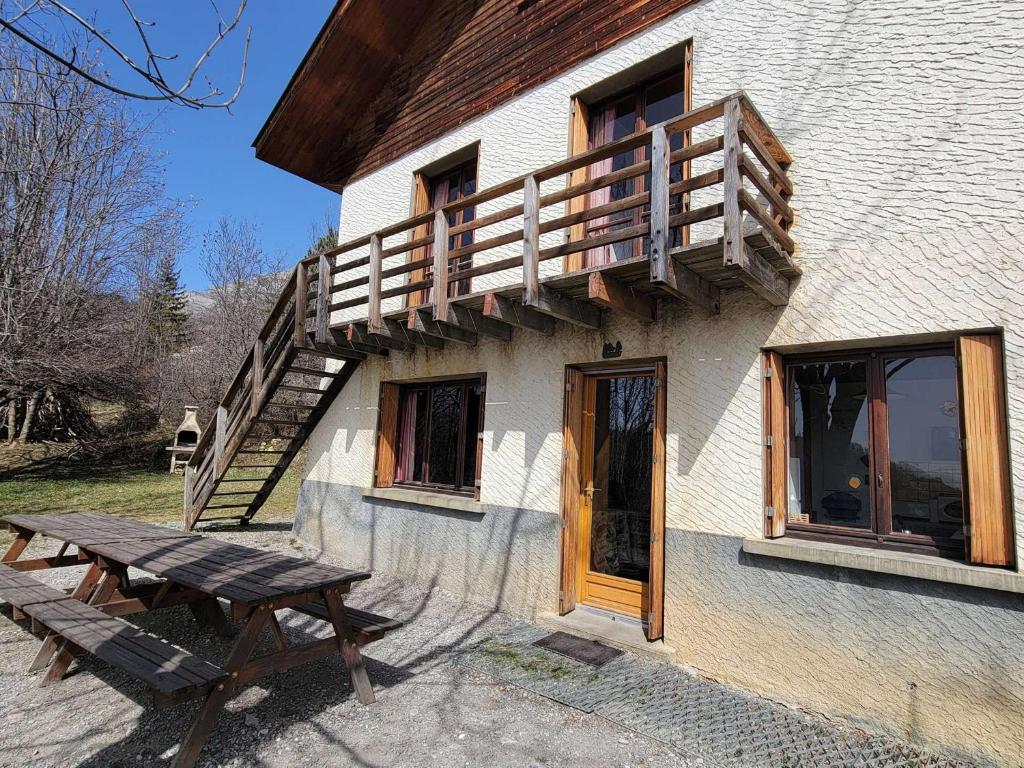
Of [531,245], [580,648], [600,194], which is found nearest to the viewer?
[531,245]

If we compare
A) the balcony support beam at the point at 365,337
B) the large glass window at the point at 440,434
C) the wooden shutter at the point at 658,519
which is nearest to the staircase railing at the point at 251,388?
the balcony support beam at the point at 365,337

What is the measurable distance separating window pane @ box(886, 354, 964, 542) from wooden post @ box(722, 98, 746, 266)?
1564 millimetres

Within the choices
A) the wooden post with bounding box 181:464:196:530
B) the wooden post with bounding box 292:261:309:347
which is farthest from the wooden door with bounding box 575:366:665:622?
the wooden post with bounding box 181:464:196:530

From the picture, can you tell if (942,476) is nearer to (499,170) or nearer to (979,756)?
(979,756)

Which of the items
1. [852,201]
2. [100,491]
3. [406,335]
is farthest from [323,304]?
[100,491]

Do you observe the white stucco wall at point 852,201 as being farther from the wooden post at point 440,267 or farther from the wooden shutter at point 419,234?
the wooden shutter at point 419,234

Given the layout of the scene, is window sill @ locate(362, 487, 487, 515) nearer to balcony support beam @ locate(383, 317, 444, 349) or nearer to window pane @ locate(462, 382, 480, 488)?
window pane @ locate(462, 382, 480, 488)

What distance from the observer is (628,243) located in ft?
19.1

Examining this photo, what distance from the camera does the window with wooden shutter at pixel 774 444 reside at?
430 centimetres

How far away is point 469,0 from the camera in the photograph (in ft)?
25.9

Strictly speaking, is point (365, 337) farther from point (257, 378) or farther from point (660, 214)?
point (660, 214)

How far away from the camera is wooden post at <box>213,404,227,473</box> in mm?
Answer: 8289

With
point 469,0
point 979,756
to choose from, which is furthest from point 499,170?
point 979,756

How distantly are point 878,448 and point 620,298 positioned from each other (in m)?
2.18
